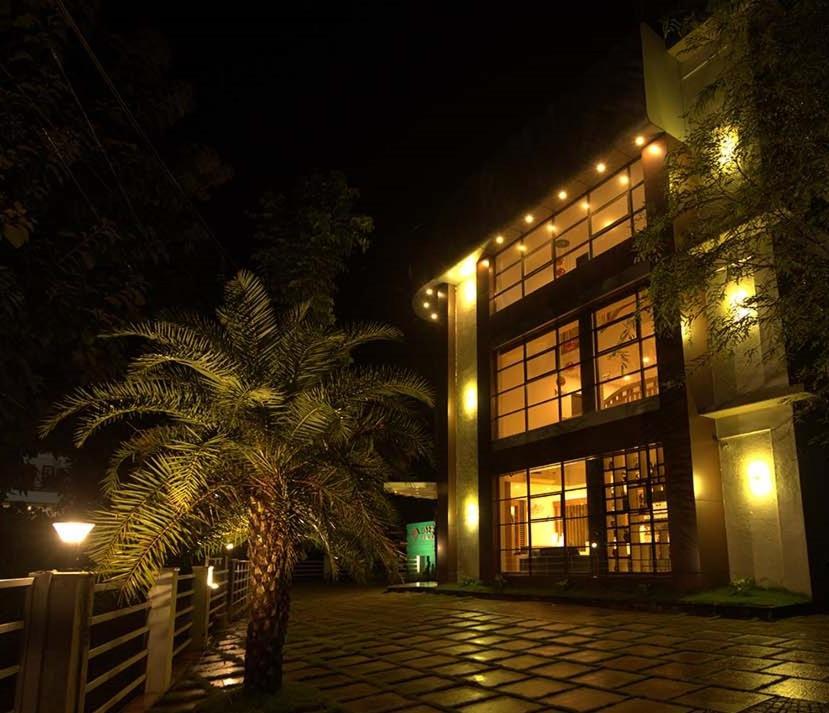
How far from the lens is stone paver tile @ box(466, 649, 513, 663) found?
24.7ft

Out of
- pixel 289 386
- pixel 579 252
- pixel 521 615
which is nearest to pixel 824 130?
pixel 289 386

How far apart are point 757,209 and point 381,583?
21.8 meters

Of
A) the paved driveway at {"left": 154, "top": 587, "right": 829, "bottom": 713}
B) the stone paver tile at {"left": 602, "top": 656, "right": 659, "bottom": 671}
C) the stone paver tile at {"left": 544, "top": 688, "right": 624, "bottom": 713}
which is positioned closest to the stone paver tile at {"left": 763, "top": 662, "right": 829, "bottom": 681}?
the paved driveway at {"left": 154, "top": 587, "right": 829, "bottom": 713}

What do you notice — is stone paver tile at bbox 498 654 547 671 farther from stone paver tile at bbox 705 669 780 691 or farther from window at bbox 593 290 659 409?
window at bbox 593 290 659 409

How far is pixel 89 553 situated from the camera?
16.8ft

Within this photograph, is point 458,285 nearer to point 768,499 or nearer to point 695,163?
point 768,499

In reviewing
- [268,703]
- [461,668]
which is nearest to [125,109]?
[268,703]

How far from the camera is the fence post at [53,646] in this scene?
4.02 meters

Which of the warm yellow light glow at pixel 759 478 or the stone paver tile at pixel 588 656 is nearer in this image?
the stone paver tile at pixel 588 656

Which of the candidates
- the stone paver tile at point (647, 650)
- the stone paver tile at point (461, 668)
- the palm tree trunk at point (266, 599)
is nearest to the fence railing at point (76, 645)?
the palm tree trunk at point (266, 599)

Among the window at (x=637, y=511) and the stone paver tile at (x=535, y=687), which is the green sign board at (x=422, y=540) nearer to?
the window at (x=637, y=511)

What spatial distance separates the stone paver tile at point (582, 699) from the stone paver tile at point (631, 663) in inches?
40.4

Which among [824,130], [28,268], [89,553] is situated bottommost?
[89,553]

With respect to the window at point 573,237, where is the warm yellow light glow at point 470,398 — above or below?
below
